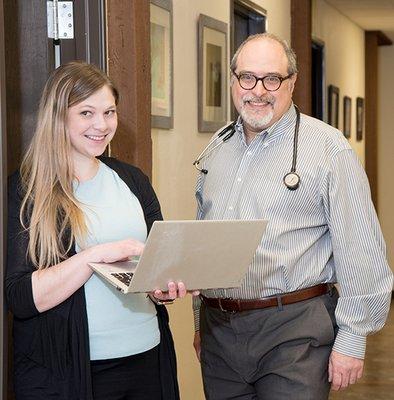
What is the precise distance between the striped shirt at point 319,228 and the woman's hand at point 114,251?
1.69 feet

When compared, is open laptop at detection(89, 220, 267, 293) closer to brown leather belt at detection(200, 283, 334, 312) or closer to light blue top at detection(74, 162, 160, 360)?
light blue top at detection(74, 162, 160, 360)

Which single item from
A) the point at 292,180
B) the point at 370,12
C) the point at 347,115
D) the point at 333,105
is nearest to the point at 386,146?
the point at 347,115

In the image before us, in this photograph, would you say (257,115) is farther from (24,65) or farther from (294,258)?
(24,65)

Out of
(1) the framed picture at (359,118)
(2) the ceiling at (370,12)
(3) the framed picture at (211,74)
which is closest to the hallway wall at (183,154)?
(3) the framed picture at (211,74)

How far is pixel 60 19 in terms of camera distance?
2.90m

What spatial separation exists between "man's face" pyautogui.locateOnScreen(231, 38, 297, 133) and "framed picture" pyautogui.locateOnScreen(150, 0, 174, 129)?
90 centimetres

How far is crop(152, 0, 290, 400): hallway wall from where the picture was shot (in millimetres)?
3881

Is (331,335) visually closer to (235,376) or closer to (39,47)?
(235,376)

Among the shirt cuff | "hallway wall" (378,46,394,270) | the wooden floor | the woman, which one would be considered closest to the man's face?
the woman

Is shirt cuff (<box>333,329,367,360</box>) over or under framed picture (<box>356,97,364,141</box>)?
under

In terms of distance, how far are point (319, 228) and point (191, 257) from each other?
24.8 inches

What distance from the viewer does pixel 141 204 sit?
2551 millimetres

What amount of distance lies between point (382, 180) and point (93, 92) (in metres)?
8.53

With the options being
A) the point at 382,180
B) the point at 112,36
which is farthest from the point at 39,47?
the point at 382,180
